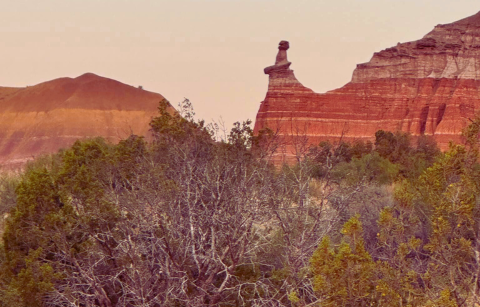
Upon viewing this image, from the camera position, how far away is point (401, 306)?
1041 centimetres

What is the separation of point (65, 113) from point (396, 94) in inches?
2298

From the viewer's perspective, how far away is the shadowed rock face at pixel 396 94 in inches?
Result: 2635

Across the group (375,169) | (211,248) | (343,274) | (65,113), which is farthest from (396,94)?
(343,274)

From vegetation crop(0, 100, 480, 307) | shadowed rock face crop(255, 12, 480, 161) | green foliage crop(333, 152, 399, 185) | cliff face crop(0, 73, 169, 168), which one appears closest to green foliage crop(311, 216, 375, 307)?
vegetation crop(0, 100, 480, 307)

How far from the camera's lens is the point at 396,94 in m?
69.8

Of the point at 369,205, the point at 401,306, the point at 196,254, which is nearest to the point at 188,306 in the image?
the point at 196,254

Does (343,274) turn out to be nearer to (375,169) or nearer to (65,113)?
(375,169)

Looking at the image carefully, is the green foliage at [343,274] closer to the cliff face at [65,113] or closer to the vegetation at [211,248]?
the vegetation at [211,248]

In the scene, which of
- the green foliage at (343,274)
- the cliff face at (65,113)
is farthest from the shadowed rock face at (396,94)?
the green foliage at (343,274)

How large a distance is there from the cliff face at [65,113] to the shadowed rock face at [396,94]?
113 ft

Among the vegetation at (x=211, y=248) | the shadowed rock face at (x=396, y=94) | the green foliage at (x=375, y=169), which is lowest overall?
the green foliage at (x=375, y=169)

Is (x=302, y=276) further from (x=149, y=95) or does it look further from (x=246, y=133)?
(x=149, y=95)

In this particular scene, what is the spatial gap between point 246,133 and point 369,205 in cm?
500

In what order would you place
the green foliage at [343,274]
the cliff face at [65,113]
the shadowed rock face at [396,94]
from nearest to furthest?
the green foliage at [343,274] < the shadowed rock face at [396,94] < the cliff face at [65,113]
